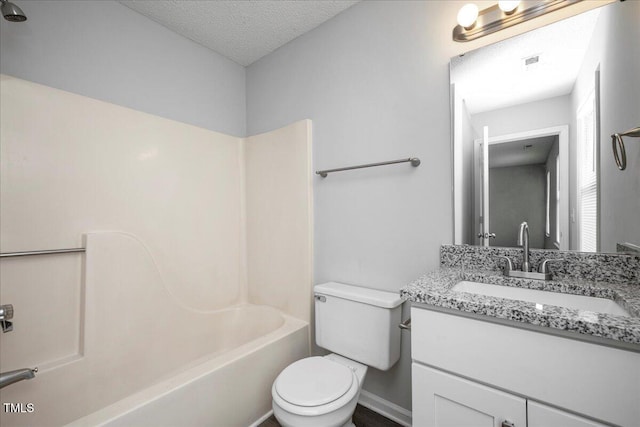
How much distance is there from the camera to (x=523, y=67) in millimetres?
1288

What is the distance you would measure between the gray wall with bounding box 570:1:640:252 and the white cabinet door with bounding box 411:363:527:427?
2.35 feet

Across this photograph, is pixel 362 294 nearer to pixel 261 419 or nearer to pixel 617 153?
pixel 261 419

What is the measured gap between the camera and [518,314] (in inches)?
33.2

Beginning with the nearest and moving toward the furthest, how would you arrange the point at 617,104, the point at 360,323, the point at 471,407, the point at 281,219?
1. the point at 471,407
2. the point at 617,104
3. the point at 360,323
4. the point at 281,219

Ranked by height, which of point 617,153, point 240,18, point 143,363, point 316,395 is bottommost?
point 143,363

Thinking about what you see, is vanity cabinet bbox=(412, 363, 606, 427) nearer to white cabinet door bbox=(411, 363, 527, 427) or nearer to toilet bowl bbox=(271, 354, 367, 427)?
white cabinet door bbox=(411, 363, 527, 427)

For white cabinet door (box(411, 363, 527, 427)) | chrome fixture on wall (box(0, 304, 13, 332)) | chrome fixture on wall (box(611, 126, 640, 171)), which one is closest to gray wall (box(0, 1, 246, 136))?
chrome fixture on wall (box(0, 304, 13, 332))

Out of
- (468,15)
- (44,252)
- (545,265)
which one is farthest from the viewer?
(44,252)

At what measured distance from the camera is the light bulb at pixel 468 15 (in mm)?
1304

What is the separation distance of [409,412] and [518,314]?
1100 millimetres

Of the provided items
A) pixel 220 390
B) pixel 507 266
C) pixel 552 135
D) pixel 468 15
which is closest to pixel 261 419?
pixel 220 390

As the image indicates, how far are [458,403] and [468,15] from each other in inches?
63.0

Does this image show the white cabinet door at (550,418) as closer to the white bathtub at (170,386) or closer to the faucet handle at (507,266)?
the faucet handle at (507,266)

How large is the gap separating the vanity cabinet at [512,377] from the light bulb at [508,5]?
1.30 m
